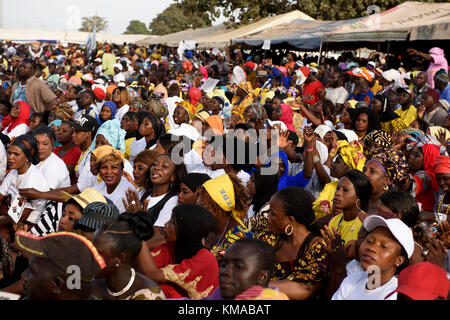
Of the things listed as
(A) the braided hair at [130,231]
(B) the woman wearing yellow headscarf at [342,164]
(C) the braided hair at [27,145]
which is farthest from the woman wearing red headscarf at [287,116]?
(A) the braided hair at [130,231]

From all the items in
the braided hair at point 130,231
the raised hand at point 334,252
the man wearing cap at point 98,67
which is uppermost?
the man wearing cap at point 98,67

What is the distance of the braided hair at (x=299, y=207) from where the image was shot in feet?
11.0

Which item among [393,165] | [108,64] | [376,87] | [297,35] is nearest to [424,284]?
[393,165]

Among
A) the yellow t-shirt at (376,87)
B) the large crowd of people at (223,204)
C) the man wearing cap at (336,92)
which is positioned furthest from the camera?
the yellow t-shirt at (376,87)

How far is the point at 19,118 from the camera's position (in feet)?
25.9

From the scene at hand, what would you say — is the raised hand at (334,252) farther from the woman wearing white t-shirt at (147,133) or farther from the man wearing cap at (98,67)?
the man wearing cap at (98,67)

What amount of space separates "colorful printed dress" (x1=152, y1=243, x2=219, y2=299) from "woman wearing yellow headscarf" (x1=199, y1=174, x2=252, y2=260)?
66cm

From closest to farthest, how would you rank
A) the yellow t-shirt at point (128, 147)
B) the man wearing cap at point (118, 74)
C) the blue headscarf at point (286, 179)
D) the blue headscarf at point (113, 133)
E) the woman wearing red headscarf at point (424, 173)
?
the woman wearing red headscarf at point (424, 173) → the blue headscarf at point (286, 179) → the blue headscarf at point (113, 133) → the yellow t-shirt at point (128, 147) → the man wearing cap at point (118, 74)

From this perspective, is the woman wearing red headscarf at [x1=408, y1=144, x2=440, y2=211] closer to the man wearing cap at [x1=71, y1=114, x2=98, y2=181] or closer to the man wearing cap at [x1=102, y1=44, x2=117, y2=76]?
the man wearing cap at [x1=71, y1=114, x2=98, y2=181]

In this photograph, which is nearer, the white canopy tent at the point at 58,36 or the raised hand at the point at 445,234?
the raised hand at the point at 445,234

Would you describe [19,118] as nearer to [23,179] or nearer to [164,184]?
[23,179]

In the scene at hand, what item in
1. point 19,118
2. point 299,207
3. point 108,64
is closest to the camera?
point 299,207

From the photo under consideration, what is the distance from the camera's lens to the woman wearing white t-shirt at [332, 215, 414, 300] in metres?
2.88

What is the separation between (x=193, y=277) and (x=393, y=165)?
2448 mm
